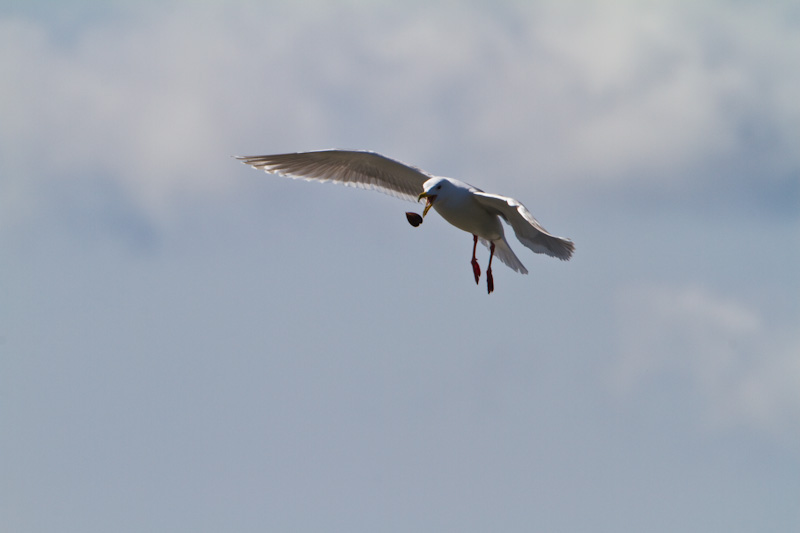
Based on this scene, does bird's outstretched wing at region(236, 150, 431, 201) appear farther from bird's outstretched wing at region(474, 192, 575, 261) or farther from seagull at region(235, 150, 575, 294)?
bird's outstretched wing at region(474, 192, 575, 261)

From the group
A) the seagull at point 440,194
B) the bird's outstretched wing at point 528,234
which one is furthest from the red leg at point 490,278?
A: the bird's outstretched wing at point 528,234

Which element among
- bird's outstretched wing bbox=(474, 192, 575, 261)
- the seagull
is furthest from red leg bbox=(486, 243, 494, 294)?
bird's outstretched wing bbox=(474, 192, 575, 261)

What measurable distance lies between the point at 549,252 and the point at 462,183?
157cm

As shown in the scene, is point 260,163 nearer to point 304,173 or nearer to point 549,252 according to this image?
point 304,173

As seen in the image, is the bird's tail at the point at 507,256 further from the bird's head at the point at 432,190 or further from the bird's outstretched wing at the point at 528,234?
the bird's head at the point at 432,190

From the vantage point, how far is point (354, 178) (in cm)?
1736

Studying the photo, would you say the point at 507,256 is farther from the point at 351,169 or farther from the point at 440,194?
the point at 351,169

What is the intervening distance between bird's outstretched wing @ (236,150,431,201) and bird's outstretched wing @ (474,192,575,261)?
2.46 m

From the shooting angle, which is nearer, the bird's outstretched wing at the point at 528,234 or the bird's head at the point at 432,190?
the bird's outstretched wing at the point at 528,234

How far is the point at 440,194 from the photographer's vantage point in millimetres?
14297

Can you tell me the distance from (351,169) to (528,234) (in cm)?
414

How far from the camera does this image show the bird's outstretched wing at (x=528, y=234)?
44.9ft

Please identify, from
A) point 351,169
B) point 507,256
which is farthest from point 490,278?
point 351,169

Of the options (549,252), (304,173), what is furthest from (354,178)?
(549,252)
